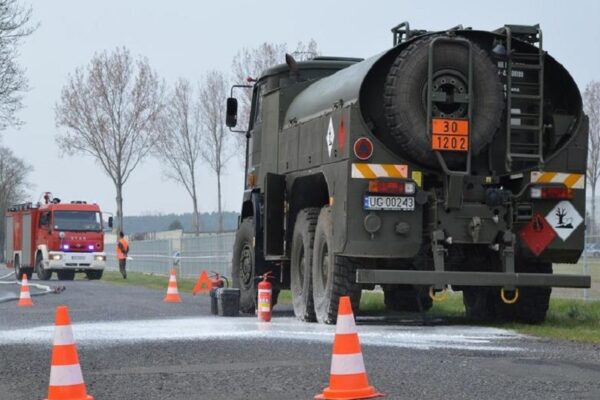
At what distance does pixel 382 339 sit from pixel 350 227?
5.31ft

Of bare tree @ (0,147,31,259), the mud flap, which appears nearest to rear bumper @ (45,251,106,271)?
the mud flap

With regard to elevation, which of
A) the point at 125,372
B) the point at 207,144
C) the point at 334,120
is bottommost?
the point at 125,372

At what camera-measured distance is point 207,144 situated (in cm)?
5975

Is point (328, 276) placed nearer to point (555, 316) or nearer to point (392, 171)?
point (392, 171)

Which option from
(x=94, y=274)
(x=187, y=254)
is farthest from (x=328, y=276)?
(x=94, y=274)

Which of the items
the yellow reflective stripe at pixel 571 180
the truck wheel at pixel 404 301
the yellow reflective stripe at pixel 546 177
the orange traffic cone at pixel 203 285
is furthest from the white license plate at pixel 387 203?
the orange traffic cone at pixel 203 285

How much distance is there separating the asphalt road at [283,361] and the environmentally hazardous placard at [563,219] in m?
1.45

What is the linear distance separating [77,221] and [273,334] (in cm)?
2923

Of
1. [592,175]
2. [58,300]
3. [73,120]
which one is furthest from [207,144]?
[58,300]

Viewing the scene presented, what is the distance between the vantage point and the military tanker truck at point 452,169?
1348 cm

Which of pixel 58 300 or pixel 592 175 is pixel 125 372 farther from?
pixel 592 175

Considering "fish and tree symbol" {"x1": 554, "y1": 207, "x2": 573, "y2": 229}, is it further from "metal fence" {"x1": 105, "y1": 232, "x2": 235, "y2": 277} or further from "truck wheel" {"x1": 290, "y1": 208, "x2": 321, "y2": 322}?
"metal fence" {"x1": 105, "y1": 232, "x2": 235, "y2": 277}

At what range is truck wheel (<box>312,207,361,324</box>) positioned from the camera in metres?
14.0

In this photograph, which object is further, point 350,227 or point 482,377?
point 350,227
